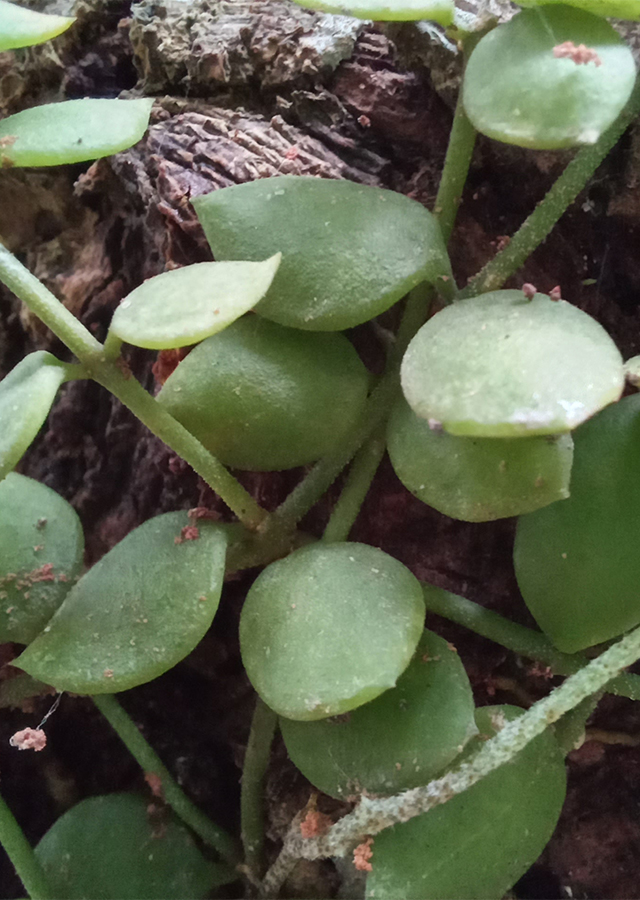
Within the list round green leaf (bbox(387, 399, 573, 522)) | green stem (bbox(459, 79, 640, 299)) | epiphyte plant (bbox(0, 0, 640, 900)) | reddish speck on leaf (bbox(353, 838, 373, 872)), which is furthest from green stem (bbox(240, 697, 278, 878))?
green stem (bbox(459, 79, 640, 299))

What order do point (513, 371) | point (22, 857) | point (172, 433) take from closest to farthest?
point (513, 371) < point (172, 433) < point (22, 857)

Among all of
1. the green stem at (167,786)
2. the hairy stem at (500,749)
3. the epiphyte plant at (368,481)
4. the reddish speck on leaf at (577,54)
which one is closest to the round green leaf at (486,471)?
the epiphyte plant at (368,481)

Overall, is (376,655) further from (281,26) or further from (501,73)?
(281,26)

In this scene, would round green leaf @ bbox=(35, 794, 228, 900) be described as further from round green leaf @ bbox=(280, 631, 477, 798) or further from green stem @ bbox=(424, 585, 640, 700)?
green stem @ bbox=(424, 585, 640, 700)

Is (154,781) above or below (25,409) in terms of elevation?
below

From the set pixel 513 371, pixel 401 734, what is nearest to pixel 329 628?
pixel 401 734

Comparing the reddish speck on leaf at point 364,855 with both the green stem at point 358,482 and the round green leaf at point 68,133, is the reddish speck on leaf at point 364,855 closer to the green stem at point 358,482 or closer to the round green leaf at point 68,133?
the green stem at point 358,482

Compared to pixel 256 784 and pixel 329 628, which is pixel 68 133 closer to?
pixel 329 628
